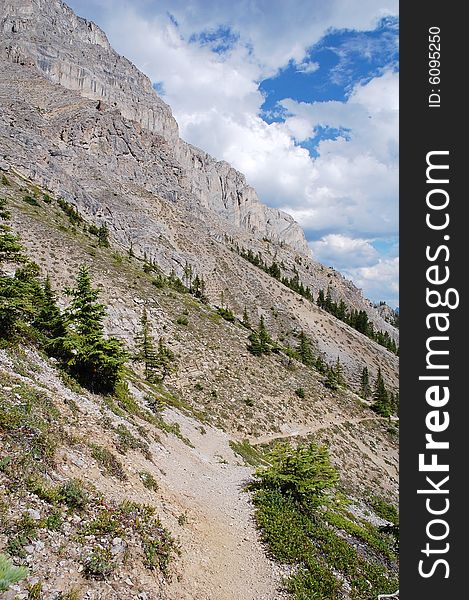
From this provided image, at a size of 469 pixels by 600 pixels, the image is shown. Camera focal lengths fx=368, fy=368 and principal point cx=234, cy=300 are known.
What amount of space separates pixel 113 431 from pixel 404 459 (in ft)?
40.6

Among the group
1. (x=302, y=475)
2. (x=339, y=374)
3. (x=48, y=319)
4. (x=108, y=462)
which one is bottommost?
(x=302, y=475)

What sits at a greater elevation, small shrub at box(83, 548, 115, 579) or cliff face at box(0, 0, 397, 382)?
cliff face at box(0, 0, 397, 382)

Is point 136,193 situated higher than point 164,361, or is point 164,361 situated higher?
point 136,193

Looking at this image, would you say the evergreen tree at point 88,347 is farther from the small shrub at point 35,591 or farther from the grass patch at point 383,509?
the grass patch at point 383,509

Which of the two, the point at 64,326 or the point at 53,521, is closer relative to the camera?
the point at 53,521

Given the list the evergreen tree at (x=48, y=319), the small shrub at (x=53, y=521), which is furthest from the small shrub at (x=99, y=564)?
the evergreen tree at (x=48, y=319)

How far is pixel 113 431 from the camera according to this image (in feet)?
49.0

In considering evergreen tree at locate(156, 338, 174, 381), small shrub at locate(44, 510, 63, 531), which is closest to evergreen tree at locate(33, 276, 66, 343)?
small shrub at locate(44, 510, 63, 531)

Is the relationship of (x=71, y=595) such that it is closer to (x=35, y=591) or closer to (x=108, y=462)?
(x=35, y=591)

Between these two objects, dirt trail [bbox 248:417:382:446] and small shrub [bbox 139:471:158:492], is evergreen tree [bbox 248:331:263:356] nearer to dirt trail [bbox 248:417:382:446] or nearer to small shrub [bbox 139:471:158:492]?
dirt trail [bbox 248:417:382:446]

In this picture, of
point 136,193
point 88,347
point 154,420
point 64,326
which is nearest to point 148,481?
point 88,347

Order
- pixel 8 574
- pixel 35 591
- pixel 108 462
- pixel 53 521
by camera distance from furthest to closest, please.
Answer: pixel 108 462
pixel 53 521
pixel 35 591
pixel 8 574

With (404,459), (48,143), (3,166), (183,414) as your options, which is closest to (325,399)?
(183,414)

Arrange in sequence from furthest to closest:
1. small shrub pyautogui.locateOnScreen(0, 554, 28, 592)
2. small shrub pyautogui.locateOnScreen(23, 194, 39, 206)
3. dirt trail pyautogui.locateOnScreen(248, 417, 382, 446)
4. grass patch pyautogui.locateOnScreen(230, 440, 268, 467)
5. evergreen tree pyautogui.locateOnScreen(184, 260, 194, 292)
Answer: evergreen tree pyautogui.locateOnScreen(184, 260, 194, 292)
small shrub pyautogui.locateOnScreen(23, 194, 39, 206)
dirt trail pyautogui.locateOnScreen(248, 417, 382, 446)
grass patch pyautogui.locateOnScreen(230, 440, 268, 467)
small shrub pyautogui.locateOnScreen(0, 554, 28, 592)
